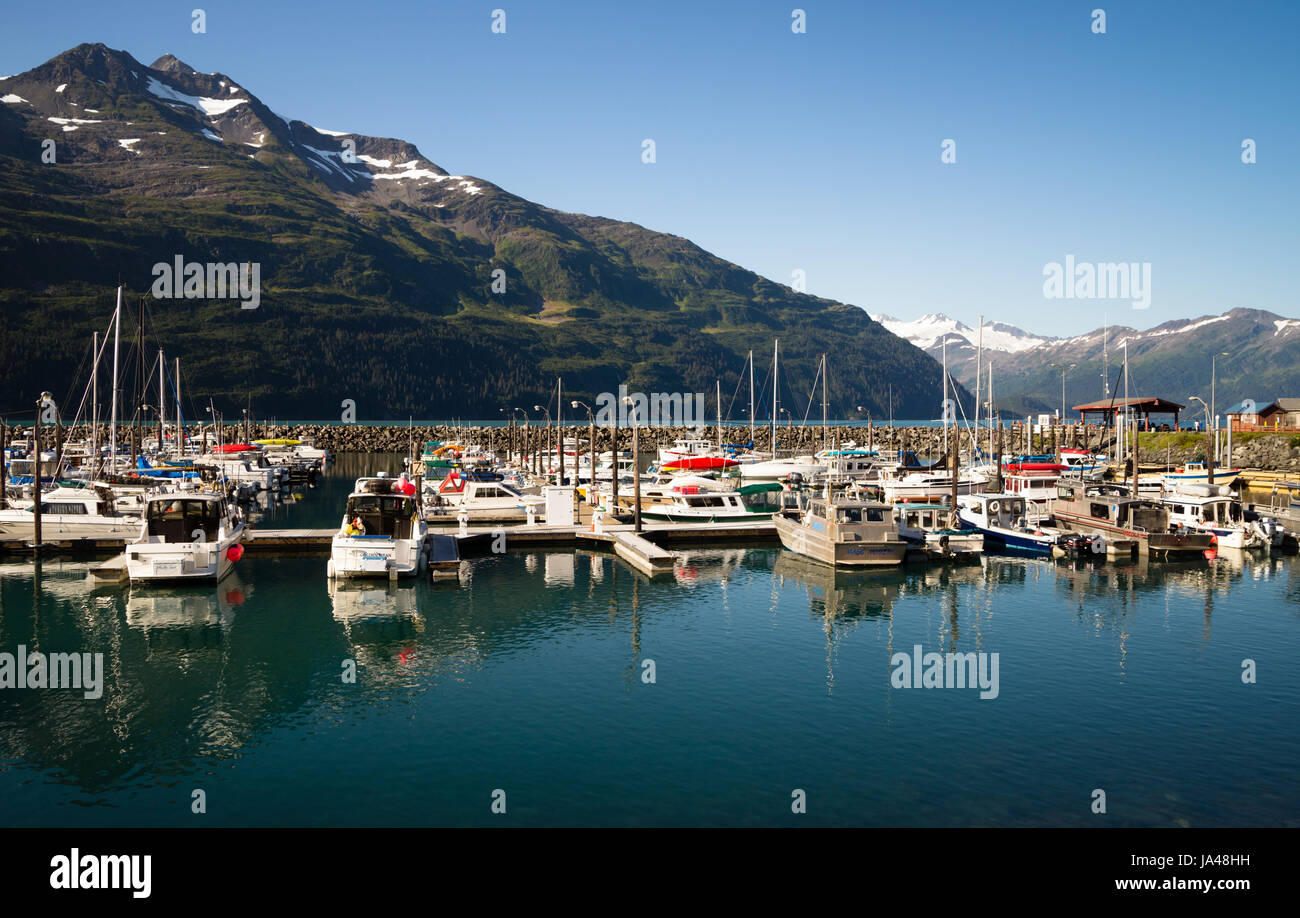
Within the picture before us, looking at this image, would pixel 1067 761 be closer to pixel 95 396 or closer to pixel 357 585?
pixel 357 585

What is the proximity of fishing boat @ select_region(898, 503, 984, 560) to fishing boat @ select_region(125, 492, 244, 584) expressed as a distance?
38.2 m

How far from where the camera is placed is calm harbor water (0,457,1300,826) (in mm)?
20797

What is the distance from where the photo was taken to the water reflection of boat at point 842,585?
42.1 m

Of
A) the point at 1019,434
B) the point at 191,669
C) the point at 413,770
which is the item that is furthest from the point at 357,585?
the point at 1019,434

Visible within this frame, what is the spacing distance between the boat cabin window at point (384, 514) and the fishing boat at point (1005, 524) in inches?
1378

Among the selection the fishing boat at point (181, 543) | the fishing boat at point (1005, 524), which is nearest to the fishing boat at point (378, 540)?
the fishing boat at point (181, 543)

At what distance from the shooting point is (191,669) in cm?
3136

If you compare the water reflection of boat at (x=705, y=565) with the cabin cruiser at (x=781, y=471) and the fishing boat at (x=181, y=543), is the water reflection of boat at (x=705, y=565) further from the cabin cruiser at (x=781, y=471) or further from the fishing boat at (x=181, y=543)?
the cabin cruiser at (x=781, y=471)

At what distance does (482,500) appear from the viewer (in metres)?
69.4

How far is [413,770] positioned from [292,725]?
539 centimetres

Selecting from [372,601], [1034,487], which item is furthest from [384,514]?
[1034,487]

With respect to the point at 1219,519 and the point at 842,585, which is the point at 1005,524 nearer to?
the point at 1219,519
